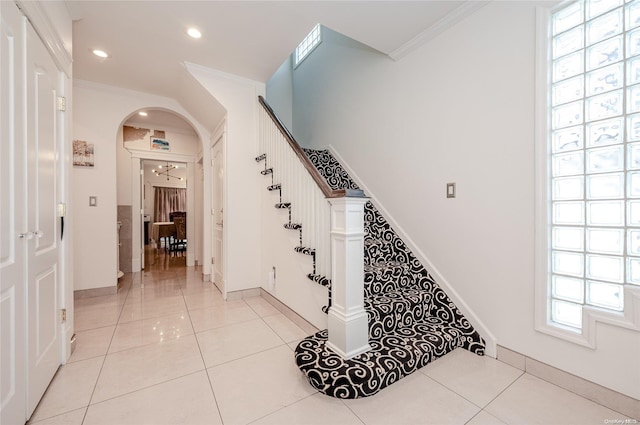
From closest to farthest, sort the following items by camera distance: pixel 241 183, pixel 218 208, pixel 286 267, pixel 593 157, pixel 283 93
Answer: pixel 593 157, pixel 286 267, pixel 241 183, pixel 218 208, pixel 283 93

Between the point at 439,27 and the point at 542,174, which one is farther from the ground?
the point at 439,27

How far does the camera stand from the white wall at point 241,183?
3.27 m

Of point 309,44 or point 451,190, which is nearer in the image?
point 451,190

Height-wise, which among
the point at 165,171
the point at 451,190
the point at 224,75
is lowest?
the point at 451,190

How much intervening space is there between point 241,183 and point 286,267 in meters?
1.33

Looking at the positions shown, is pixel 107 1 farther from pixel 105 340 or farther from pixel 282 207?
pixel 105 340

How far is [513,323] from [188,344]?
98.7 inches

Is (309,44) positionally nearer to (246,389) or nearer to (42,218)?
(42,218)

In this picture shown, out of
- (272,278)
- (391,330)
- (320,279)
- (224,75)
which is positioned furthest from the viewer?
(224,75)

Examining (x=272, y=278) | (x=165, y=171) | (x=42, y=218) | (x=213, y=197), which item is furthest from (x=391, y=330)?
(x=165, y=171)

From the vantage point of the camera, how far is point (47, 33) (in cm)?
161

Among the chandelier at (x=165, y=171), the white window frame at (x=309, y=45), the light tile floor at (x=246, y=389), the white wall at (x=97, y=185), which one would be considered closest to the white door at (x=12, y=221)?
the light tile floor at (x=246, y=389)

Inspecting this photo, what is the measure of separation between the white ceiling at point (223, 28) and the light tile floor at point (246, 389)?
2.79 metres

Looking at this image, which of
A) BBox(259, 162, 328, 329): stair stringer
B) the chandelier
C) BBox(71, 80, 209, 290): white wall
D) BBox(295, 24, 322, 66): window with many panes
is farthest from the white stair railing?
the chandelier
